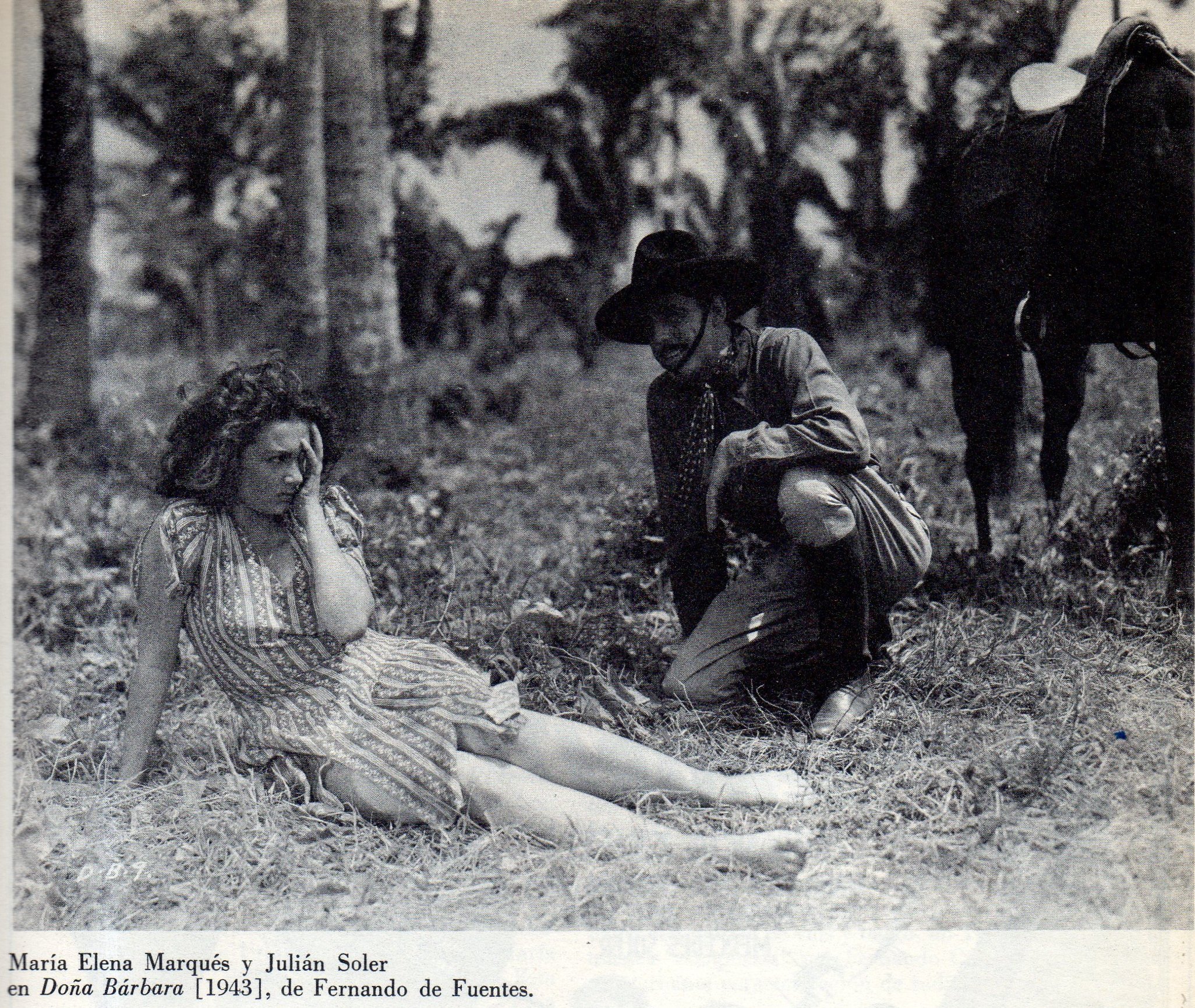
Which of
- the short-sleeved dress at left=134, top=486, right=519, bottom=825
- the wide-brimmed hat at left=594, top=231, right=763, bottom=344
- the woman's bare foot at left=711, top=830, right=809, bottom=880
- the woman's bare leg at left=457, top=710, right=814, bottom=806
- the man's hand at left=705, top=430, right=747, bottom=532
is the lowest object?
the woman's bare foot at left=711, top=830, right=809, bottom=880

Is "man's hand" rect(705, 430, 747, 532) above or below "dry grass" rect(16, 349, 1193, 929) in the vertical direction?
above

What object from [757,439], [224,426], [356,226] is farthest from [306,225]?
[757,439]

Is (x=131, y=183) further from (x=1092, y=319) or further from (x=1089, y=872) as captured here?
(x=1089, y=872)

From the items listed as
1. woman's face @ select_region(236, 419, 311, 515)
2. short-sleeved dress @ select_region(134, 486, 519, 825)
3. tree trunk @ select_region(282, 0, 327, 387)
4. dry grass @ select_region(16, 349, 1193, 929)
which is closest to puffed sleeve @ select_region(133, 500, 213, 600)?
short-sleeved dress @ select_region(134, 486, 519, 825)

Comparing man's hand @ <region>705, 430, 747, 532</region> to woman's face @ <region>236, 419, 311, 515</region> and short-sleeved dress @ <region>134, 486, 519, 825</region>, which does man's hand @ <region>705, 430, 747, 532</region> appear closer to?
short-sleeved dress @ <region>134, 486, 519, 825</region>

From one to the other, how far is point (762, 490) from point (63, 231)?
2.58m

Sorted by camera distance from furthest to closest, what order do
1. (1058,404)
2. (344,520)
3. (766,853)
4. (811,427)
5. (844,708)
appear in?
1. (1058,404)
2. (844,708)
3. (811,427)
4. (344,520)
5. (766,853)

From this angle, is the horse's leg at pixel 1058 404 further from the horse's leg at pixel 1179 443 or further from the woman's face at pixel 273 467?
the woman's face at pixel 273 467

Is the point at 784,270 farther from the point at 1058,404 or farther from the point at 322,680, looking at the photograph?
the point at 322,680

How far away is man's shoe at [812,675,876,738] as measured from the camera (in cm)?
297

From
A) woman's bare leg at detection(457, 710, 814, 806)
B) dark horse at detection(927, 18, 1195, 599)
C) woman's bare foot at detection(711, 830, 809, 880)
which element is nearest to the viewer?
woman's bare foot at detection(711, 830, 809, 880)

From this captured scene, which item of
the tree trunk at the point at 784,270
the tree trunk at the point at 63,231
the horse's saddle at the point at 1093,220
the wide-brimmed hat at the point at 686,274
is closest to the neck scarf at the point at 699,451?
the wide-brimmed hat at the point at 686,274

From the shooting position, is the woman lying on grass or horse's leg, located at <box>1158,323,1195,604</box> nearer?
the woman lying on grass

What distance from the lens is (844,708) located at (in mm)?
3006
